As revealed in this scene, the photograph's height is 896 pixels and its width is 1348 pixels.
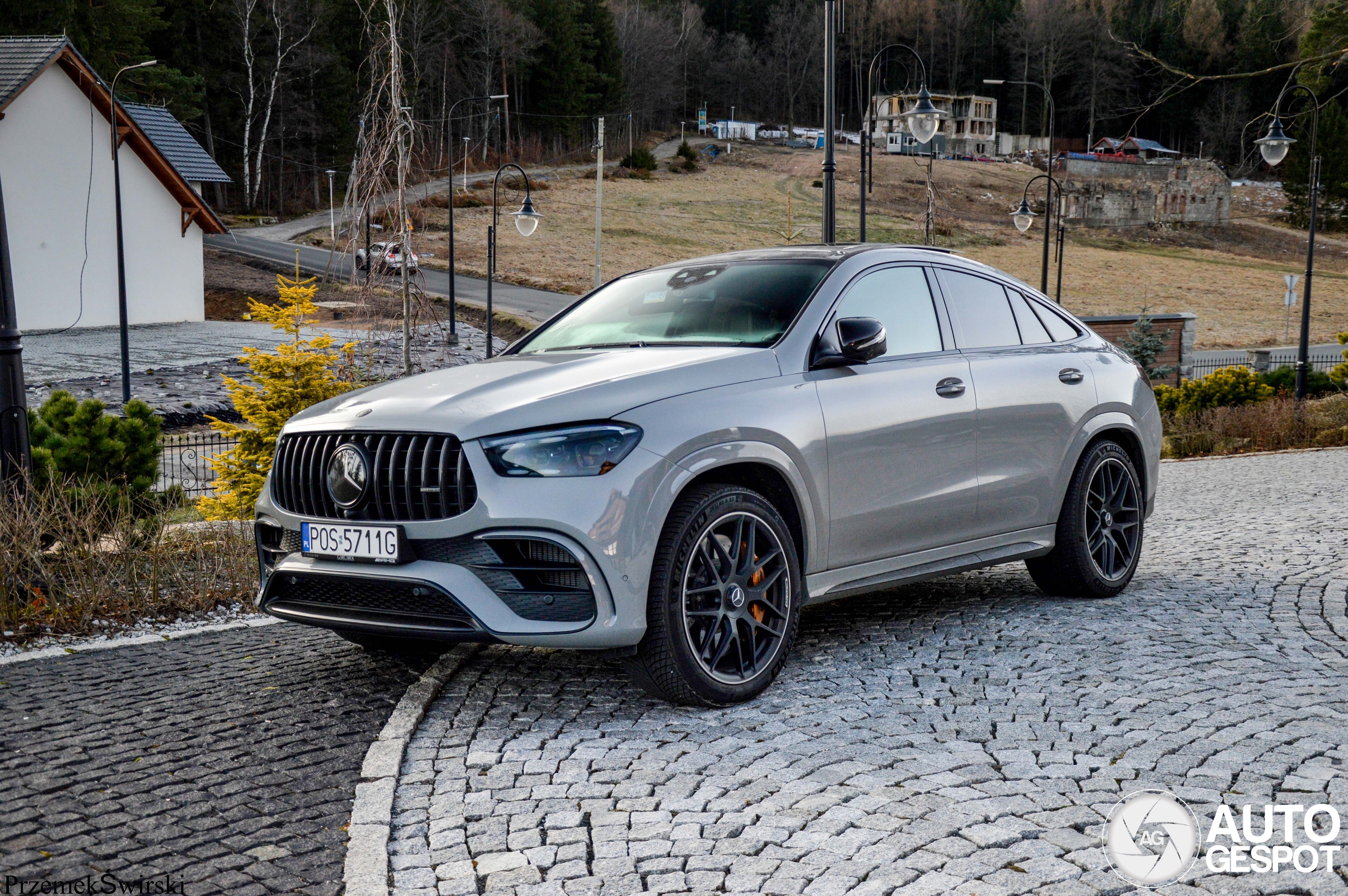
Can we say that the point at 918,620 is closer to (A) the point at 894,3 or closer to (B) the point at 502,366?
A: (B) the point at 502,366

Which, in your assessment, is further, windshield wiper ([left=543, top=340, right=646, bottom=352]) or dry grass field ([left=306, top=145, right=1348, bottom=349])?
dry grass field ([left=306, top=145, right=1348, bottom=349])

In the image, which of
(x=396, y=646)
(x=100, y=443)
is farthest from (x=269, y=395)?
(x=396, y=646)

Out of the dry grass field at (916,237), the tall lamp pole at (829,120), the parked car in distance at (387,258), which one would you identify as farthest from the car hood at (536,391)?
the dry grass field at (916,237)

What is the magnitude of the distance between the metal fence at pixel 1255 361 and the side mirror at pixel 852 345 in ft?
120

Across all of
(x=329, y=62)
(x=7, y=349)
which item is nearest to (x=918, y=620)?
(x=7, y=349)

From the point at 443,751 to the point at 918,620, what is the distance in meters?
2.98

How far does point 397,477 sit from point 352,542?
0.32 metres

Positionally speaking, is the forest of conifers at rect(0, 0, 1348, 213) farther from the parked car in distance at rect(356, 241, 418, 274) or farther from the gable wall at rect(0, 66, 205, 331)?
the gable wall at rect(0, 66, 205, 331)

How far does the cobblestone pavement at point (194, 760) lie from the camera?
3.54 metres

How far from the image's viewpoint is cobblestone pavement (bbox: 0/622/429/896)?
11.6ft

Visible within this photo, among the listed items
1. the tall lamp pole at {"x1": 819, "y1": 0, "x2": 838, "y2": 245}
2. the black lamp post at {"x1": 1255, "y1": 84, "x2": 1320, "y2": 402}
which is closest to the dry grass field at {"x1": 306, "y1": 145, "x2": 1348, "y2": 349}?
the black lamp post at {"x1": 1255, "y1": 84, "x2": 1320, "y2": 402}

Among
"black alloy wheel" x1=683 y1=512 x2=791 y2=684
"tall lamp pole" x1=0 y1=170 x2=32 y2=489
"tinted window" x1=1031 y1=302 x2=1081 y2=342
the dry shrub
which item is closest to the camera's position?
"black alloy wheel" x1=683 y1=512 x2=791 y2=684

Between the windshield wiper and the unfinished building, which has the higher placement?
the unfinished building

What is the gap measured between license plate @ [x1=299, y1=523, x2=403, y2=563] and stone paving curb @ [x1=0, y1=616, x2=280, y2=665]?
39.6 inches
